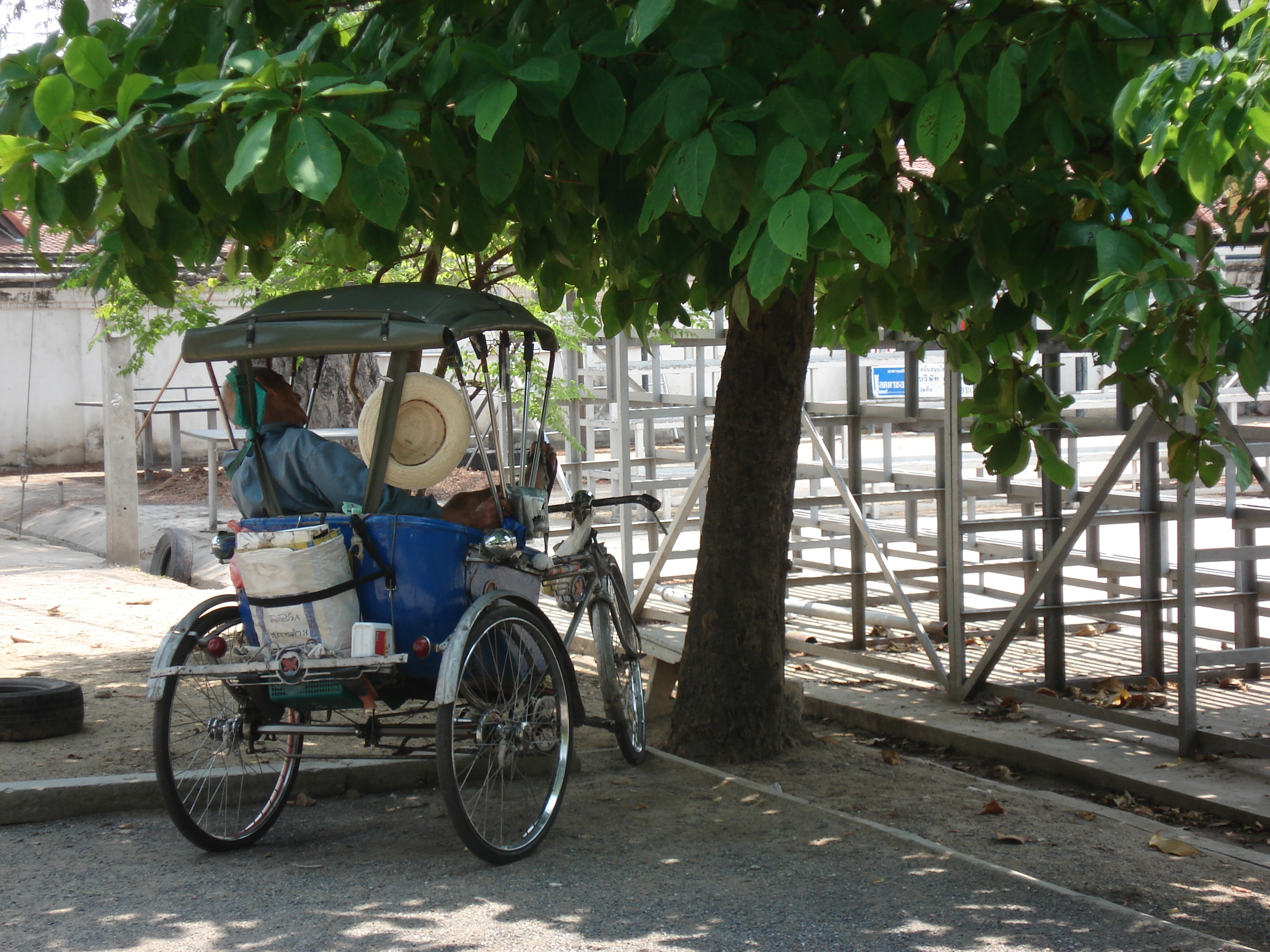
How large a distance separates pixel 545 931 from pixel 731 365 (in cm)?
298

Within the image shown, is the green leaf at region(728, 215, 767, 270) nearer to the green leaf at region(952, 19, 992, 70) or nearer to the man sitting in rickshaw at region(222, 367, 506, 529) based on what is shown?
the green leaf at region(952, 19, 992, 70)

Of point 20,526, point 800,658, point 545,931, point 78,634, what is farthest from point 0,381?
point 545,931

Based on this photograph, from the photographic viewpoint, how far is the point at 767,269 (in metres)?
2.92

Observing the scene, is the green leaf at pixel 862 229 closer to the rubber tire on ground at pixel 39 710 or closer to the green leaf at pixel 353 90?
the green leaf at pixel 353 90

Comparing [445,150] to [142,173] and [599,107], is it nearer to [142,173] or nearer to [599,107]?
[599,107]

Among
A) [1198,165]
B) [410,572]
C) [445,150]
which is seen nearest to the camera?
[1198,165]

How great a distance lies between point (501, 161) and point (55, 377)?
71.1ft

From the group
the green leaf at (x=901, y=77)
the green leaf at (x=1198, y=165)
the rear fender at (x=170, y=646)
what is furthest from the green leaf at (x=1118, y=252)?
the rear fender at (x=170, y=646)

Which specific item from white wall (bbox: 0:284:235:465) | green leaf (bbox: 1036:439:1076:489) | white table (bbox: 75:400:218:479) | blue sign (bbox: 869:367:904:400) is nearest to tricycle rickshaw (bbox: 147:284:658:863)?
green leaf (bbox: 1036:439:1076:489)

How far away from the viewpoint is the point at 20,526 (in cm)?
1572

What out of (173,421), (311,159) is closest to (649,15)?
(311,159)

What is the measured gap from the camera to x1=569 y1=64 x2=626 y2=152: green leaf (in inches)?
140

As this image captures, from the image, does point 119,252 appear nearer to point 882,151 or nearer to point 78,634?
point 882,151

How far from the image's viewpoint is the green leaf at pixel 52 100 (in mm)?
3248
